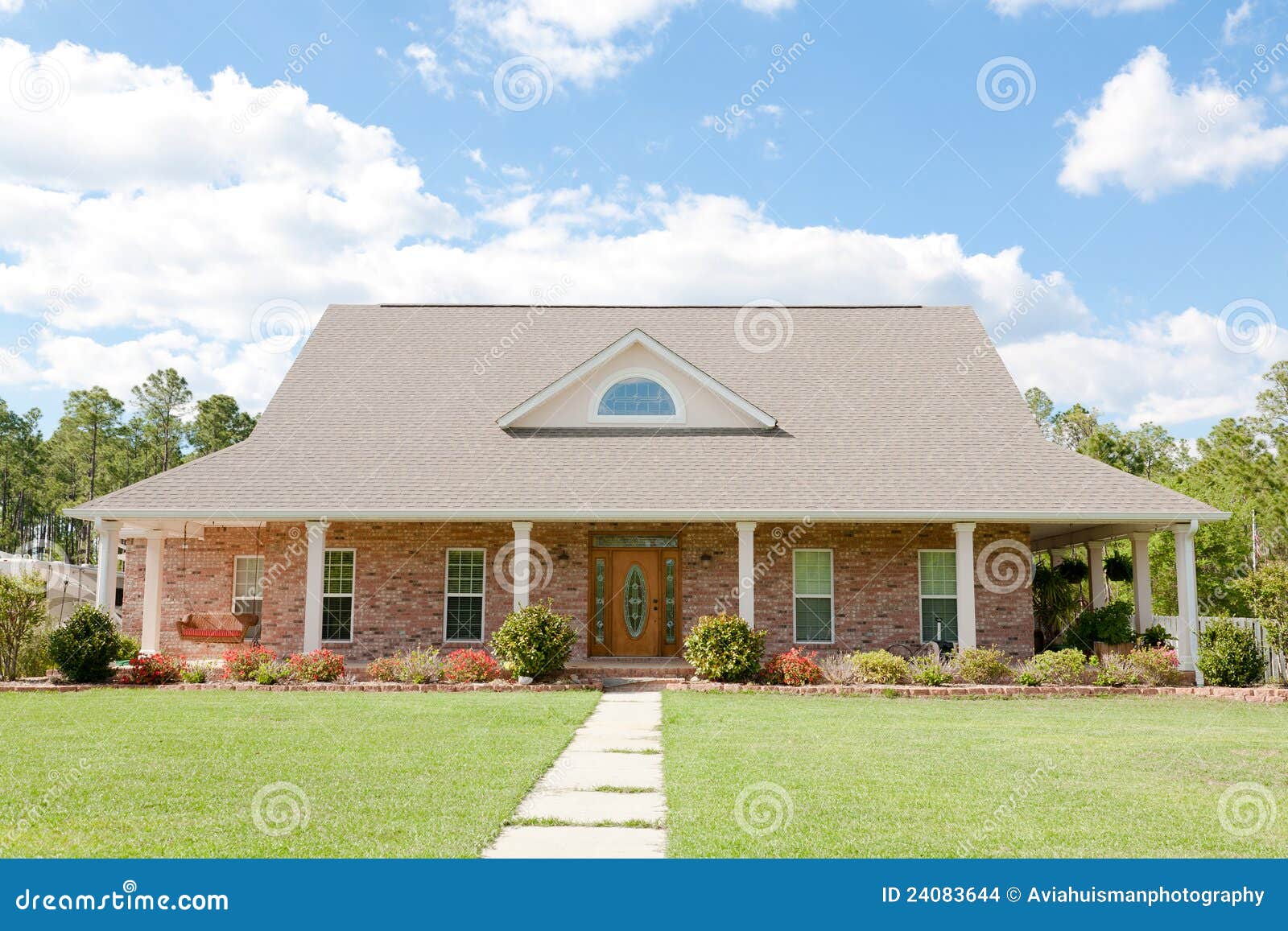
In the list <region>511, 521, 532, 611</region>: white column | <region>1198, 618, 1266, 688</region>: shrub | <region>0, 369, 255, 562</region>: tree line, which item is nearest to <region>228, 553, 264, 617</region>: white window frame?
<region>511, 521, 532, 611</region>: white column

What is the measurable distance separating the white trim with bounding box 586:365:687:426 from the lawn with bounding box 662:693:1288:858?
7286mm

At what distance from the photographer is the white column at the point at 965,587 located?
54.9 feet

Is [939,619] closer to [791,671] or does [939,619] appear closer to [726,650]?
[791,671]

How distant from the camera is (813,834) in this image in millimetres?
6258

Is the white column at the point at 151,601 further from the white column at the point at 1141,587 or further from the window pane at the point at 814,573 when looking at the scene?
the white column at the point at 1141,587

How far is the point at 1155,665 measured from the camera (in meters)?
15.9

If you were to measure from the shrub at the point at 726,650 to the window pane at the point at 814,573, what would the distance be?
2.70 m

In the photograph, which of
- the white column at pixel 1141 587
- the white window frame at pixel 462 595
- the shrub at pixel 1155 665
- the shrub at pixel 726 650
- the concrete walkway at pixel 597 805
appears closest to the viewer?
the concrete walkway at pixel 597 805

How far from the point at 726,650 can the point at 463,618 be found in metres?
5.50

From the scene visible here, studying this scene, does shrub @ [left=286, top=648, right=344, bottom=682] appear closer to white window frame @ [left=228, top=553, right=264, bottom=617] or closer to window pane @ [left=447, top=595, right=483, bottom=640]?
window pane @ [left=447, top=595, right=483, bottom=640]

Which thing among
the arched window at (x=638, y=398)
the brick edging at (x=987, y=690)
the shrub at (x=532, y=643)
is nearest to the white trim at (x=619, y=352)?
the arched window at (x=638, y=398)

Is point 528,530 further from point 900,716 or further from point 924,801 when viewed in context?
point 924,801

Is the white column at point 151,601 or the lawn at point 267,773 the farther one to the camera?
the white column at point 151,601

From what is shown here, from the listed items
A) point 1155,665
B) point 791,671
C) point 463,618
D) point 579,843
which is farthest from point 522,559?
point 579,843
